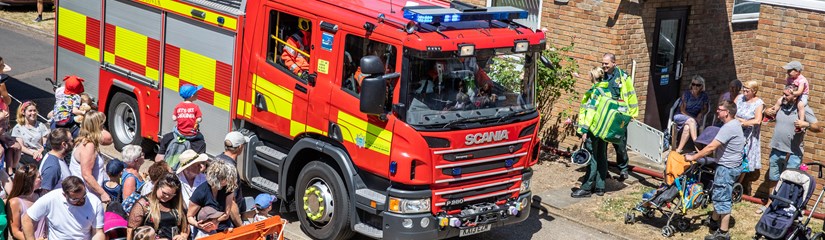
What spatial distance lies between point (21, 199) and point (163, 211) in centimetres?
115

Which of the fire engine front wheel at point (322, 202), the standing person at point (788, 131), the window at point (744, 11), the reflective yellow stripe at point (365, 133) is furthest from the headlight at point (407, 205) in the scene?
the window at point (744, 11)

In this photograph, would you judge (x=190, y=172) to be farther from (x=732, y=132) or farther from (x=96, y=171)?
(x=732, y=132)

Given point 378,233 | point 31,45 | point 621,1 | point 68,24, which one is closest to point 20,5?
point 31,45

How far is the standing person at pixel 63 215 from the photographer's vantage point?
8.39 metres

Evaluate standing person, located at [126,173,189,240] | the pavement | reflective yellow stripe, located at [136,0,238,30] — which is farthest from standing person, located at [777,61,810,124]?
standing person, located at [126,173,189,240]

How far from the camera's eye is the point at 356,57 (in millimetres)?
10180

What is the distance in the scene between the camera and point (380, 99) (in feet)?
31.5

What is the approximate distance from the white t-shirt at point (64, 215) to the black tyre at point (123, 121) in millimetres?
4849

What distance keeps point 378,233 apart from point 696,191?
371 centimetres

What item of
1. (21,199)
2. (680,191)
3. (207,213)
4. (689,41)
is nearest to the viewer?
(21,199)

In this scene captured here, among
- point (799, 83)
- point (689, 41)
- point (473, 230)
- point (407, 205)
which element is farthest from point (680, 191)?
point (689, 41)

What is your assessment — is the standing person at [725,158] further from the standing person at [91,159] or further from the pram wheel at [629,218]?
the standing person at [91,159]

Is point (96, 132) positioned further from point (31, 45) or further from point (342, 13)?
point (31, 45)

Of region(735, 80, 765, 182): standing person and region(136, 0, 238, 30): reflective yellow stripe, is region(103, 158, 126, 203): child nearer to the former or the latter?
region(136, 0, 238, 30): reflective yellow stripe
